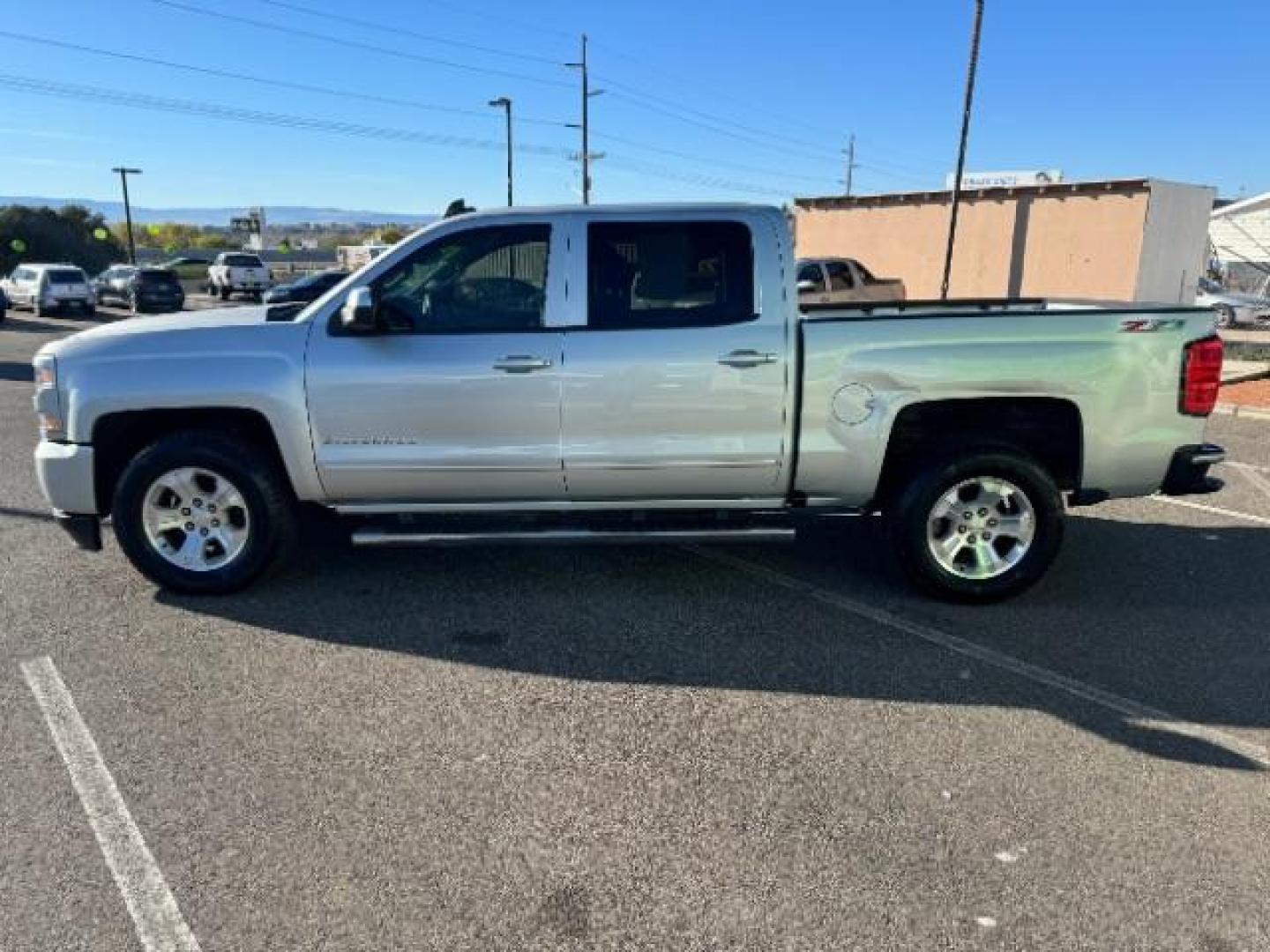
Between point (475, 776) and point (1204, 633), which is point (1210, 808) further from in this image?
point (475, 776)

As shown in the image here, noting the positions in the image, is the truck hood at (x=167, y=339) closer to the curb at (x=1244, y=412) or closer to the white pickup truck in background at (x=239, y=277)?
the curb at (x=1244, y=412)

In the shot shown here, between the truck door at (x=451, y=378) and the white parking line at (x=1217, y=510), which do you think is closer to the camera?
the truck door at (x=451, y=378)

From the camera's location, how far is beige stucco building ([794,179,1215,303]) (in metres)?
22.1

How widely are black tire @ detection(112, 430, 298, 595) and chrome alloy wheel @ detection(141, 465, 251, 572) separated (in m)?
0.03

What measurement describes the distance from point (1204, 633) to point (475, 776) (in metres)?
3.58

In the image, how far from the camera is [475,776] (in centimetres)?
319

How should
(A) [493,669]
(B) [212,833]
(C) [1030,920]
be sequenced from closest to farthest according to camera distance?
(C) [1030,920] → (B) [212,833] → (A) [493,669]

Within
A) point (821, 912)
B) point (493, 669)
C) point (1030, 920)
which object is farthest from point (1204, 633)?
point (493, 669)

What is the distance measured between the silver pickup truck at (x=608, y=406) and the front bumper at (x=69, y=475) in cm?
1

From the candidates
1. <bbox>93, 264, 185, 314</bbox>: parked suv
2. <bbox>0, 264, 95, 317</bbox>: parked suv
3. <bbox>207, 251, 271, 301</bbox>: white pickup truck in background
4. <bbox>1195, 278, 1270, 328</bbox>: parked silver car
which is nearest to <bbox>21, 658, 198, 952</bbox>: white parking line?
<bbox>1195, 278, 1270, 328</bbox>: parked silver car

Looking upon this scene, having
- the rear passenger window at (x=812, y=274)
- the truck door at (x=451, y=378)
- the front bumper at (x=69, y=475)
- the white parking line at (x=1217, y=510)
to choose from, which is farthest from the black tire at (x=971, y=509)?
the rear passenger window at (x=812, y=274)

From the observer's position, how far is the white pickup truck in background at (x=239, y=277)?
35.0 metres

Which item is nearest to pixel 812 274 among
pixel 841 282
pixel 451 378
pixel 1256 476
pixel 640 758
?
pixel 841 282

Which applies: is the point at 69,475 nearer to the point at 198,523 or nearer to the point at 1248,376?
the point at 198,523
